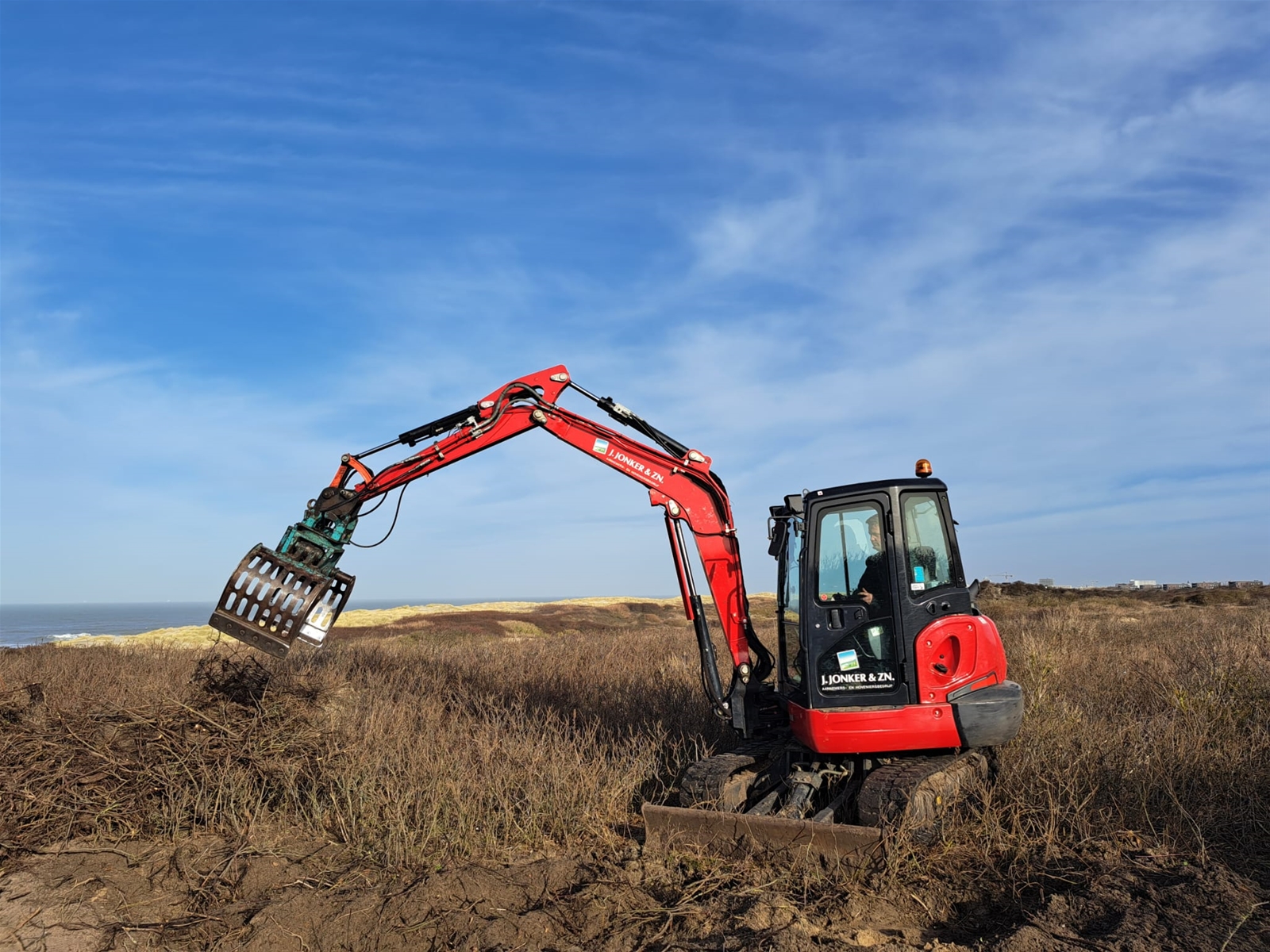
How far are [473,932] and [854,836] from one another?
8.51ft

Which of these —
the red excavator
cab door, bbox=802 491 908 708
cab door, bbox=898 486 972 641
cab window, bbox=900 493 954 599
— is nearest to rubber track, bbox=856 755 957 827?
the red excavator

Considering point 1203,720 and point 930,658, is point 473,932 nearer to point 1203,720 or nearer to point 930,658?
point 930,658

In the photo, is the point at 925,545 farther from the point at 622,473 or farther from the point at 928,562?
the point at 622,473

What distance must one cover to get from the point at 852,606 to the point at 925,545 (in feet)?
2.49

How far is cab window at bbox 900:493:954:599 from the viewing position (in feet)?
22.5

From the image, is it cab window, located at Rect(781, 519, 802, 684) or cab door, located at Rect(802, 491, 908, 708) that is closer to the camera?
cab door, located at Rect(802, 491, 908, 708)

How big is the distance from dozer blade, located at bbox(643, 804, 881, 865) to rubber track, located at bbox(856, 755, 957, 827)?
0.76 ft

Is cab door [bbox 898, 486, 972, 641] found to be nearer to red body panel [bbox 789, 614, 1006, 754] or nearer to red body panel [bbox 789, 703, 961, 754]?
red body panel [bbox 789, 614, 1006, 754]

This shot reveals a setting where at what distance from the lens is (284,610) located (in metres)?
7.55

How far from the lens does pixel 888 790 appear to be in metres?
6.32

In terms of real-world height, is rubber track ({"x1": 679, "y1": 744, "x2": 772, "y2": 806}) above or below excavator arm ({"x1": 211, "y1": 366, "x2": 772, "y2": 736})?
below

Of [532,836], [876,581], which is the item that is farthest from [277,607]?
[876,581]

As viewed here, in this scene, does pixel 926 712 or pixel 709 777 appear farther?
pixel 709 777

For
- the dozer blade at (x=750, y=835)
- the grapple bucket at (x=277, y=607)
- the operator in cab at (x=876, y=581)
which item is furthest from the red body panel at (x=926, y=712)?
the grapple bucket at (x=277, y=607)
